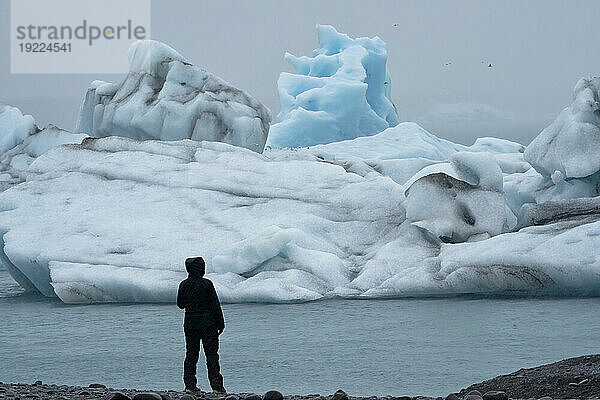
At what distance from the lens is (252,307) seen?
499 inches

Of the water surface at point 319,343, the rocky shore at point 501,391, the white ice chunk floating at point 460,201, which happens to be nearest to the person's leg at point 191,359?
the rocky shore at point 501,391

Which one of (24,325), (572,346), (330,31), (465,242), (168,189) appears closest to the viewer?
(572,346)

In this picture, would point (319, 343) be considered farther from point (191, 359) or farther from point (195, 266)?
point (195, 266)

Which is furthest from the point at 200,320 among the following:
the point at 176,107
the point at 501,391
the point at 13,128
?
the point at 13,128

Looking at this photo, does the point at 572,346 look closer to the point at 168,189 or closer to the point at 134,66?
the point at 168,189

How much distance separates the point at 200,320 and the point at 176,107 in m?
12.9

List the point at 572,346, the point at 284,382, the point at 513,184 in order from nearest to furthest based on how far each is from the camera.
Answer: the point at 284,382, the point at 572,346, the point at 513,184

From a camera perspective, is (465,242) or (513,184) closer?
(465,242)

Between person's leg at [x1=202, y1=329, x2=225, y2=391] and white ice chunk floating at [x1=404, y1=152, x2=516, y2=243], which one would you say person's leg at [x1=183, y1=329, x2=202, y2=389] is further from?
white ice chunk floating at [x1=404, y1=152, x2=516, y2=243]

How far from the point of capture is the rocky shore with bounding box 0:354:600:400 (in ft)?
16.4

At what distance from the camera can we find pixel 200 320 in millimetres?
6445

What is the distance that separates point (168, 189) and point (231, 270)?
2909 mm

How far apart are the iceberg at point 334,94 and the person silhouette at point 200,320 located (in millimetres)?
19659

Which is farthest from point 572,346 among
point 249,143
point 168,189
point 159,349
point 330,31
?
point 330,31
